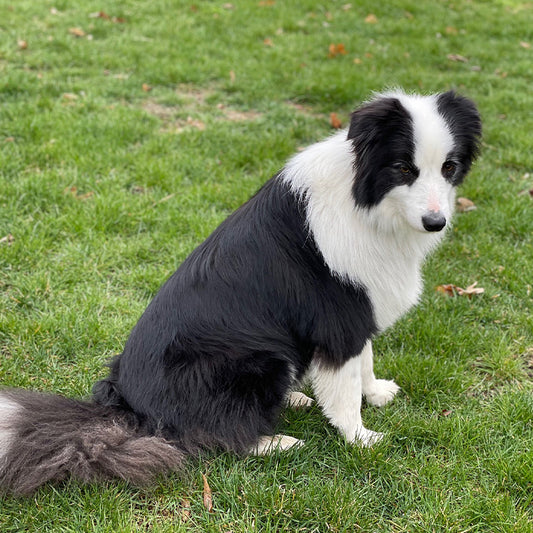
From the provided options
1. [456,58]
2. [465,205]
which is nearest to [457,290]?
[465,205]

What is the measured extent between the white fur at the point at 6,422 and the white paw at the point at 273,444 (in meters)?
1.01

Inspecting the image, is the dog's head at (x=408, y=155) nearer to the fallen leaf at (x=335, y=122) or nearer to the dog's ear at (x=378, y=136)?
the dog's ear at (x=378, y=136)

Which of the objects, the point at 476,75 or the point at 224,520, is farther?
the point at 476,75

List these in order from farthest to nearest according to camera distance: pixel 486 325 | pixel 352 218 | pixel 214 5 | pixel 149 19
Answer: pixel 214 5
pixel 149 19
pixel 486 325
pixel 352 218

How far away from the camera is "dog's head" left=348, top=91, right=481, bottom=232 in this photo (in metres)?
2.25

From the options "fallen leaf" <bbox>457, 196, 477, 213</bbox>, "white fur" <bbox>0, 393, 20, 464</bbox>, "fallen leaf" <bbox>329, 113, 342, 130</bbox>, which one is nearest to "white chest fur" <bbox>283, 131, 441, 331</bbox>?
"white fur" <bbox>0, 393, 20, 464</bbox>

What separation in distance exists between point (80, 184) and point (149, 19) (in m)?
4.39

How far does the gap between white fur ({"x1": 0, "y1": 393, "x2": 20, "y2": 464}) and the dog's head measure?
5.44 feet

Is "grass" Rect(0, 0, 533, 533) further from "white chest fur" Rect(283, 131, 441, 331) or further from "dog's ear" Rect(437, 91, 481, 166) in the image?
"dog's ear" Rect(437, 91, 481, 166)

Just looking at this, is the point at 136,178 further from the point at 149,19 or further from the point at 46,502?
the point at 149,19

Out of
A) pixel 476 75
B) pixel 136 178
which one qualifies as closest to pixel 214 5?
pixel 476 75

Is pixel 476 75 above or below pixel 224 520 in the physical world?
above

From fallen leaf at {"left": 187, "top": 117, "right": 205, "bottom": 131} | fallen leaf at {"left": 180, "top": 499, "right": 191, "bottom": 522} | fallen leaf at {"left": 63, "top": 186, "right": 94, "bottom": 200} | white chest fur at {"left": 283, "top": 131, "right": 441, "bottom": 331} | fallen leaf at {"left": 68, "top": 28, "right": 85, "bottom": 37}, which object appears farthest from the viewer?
fallen leaf at {"left": 68, "top": 28, "right": 85, "bottom": 37}

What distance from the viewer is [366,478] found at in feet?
8.20
